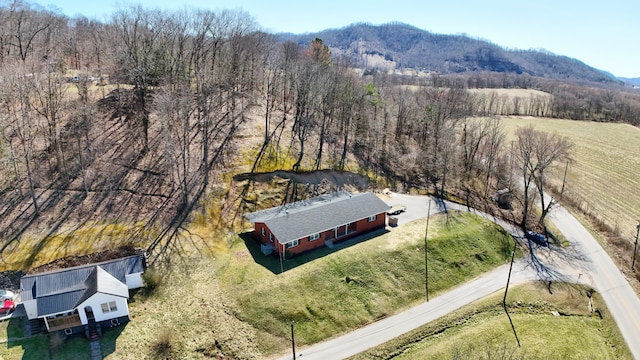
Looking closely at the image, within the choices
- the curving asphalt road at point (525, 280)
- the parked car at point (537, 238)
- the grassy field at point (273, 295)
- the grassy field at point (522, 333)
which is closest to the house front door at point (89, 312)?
the grassy field at point (273, 295)

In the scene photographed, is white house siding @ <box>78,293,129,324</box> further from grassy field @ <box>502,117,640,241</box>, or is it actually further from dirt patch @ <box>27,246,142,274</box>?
grassy field @ <box>502,117,640,241</box>

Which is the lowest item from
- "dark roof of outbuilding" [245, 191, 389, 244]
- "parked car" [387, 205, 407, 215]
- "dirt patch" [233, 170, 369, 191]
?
"parked car" [387, 205, 407, 215]

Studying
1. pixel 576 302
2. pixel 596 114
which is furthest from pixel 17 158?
pixel 596 114

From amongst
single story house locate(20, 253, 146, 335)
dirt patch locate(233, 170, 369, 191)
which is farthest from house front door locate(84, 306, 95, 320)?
dirt patch locate(233, 170, 369, 191)

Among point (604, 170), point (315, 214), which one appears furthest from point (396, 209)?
point (604, 170)

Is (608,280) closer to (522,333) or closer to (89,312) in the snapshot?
(522,333)

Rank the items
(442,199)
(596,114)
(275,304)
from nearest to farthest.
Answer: (275,304)
(442,199)
(596,114)

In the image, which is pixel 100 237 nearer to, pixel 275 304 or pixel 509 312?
pixel 275 304
